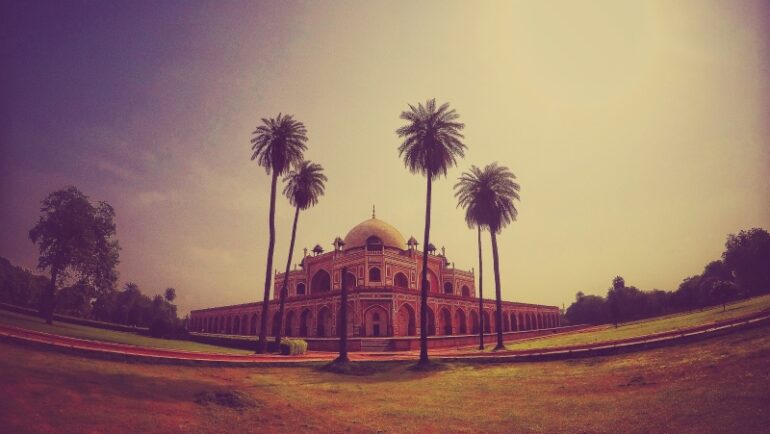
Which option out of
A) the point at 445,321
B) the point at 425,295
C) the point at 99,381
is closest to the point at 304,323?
the point at 445,321

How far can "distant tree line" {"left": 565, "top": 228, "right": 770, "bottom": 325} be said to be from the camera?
197 feet

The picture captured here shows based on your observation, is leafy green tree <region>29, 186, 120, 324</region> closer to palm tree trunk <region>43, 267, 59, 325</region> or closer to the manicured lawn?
palm tree trunk <region>43, 267, 59, 325</region>

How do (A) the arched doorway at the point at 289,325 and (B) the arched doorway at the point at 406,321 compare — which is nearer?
(B) the arched doorway at the point at 406,321

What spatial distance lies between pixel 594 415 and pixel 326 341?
27217mm

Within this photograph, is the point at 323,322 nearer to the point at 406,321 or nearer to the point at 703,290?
the point at 406,321

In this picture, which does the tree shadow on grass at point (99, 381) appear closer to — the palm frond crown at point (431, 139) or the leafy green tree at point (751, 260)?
the palm frond crown at point (431, 139)

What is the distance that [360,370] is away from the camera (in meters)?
19.9

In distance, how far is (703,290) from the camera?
211 ft

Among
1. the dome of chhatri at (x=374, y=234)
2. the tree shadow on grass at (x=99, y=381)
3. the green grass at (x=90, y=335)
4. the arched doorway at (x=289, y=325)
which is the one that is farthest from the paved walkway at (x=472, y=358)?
the dome of chhatri at (x=374, y=234)

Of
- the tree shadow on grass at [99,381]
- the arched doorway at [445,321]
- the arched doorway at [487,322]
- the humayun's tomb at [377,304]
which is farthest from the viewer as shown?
the arched doorway at [487,322]

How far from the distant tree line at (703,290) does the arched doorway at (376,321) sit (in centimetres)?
3360

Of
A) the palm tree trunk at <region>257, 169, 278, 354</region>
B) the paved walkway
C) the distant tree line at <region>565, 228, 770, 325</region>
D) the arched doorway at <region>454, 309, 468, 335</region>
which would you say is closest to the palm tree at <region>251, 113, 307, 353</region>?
the palm tree trunk at <region>257, 169, 278, 354</region>

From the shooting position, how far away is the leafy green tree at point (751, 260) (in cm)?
6006

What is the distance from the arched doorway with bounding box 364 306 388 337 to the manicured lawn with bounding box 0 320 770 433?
21403 mm
